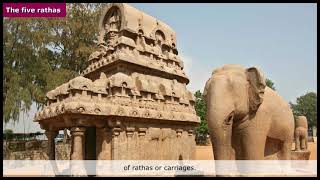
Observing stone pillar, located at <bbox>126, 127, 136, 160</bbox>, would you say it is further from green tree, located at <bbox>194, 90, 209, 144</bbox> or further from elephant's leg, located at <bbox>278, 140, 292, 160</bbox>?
green tree, located at <bbox>194, 90, 209, 144</bbox>

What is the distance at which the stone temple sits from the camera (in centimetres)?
1222

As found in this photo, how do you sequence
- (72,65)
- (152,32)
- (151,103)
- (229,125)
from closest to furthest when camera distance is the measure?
(229,125), (151,103), (152,32), (72,65)

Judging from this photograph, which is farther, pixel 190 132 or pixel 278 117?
pixel 190 132

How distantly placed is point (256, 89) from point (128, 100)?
759 cm

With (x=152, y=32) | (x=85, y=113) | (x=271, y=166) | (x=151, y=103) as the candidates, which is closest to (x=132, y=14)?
(x=152, y=32)

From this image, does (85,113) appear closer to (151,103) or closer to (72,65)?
(151,103)

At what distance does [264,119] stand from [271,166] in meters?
0.95

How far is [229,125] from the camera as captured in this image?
6.00 m

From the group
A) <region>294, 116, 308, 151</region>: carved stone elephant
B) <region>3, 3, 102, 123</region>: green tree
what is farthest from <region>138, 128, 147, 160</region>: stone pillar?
<region>3, 3, 102, 123</region>: green tree

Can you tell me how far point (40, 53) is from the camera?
22828 mm

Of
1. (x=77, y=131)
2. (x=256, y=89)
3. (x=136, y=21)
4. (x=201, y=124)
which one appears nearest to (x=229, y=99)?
(x=256, y=89)
